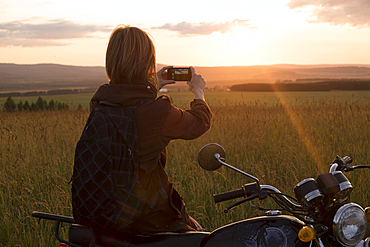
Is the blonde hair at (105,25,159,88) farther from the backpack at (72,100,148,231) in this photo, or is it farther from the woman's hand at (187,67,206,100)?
the woman's hand at (187,67,206,100)

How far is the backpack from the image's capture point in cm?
150

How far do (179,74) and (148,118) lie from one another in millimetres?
662

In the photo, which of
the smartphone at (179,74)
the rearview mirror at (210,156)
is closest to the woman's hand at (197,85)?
the smartphone at (179,74)

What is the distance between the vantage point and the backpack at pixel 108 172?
1.50 meters

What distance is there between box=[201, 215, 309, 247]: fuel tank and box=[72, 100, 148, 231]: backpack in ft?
1.74

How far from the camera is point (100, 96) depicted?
5.33ft

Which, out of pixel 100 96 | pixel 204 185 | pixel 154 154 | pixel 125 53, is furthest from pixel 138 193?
pixel 204 185

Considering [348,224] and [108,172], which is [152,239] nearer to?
[108,172]

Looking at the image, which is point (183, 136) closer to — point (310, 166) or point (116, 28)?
point (116, 28)

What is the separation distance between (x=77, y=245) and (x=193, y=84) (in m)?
1.25

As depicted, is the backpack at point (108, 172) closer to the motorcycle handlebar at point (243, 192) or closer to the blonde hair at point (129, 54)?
the blonde hair at point (129, 54)

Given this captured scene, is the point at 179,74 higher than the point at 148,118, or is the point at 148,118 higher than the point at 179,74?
the point at 179,74

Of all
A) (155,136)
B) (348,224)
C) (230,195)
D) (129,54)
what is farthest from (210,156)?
(129,54)

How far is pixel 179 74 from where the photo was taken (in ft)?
7.07
